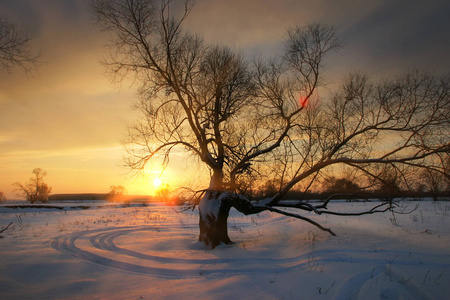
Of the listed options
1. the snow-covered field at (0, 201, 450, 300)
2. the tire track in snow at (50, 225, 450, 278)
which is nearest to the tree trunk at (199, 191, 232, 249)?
the snow-covered field at (0, 201, 450, 300)

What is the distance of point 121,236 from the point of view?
1225 cm

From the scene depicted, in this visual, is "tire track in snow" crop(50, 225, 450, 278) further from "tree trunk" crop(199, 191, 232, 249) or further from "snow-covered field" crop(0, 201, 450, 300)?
"tree trunk" crop(199, 191, 232, 249)

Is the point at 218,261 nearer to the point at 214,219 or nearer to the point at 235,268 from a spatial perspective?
the point at 235,268

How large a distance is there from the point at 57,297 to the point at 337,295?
18.2ft

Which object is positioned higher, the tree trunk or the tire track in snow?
the tree trunk

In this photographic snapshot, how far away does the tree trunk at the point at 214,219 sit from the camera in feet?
33.2

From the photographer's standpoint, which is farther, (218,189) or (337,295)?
(218,189)

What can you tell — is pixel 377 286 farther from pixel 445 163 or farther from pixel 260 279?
pixel 445 163

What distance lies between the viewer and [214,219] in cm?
1012

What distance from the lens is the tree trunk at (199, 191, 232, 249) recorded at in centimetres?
1011

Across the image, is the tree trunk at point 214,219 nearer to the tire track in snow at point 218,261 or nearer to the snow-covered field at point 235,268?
the snow-covered field at point 235,268

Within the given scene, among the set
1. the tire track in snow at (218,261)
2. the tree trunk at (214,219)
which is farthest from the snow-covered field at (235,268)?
the tree trunk at (214,219)

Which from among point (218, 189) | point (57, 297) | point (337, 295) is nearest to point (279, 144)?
point (218, 189)

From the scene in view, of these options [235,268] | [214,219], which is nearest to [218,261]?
[235,268]
